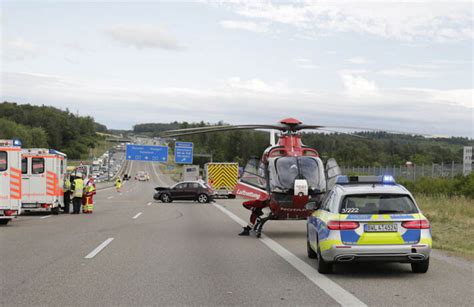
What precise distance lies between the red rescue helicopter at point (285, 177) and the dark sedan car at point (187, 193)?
76.7ft

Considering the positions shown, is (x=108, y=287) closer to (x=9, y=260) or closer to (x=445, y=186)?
(x=9, y=260)

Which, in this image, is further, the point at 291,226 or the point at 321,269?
the point at 291,226

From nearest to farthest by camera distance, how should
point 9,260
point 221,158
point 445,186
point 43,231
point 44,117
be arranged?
point 9,260, point 43,231, point 445,186, point 221,158, point 44,117

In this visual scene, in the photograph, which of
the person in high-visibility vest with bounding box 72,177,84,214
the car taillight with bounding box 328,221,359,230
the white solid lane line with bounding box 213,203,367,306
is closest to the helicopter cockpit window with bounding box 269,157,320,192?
the white solid lane line with bounding box 213,203,367,306

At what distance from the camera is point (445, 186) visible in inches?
1373

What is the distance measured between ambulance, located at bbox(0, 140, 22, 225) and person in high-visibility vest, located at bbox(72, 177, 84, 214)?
645 centimetres

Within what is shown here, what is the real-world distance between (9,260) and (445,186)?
27.8m

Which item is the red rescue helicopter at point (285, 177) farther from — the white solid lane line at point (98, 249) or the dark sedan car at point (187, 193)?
the dark sedan car at point (187, 193)

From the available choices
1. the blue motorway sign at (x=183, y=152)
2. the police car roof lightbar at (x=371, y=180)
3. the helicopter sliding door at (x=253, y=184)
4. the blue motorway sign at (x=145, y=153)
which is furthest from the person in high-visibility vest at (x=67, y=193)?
the blue motorway sign at (x=183, y=152)

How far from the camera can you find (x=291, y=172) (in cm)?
1698

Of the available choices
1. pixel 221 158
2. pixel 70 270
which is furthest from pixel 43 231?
pixel 221 158

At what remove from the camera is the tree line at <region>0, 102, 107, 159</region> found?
140825mm

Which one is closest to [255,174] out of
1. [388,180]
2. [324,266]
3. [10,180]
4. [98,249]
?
[98,249]

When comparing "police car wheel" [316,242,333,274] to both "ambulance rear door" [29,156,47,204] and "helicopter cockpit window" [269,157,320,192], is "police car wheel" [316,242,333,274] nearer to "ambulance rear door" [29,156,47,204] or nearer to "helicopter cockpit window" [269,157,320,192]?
"helicopter cockpit window" [269,157,320,192]
